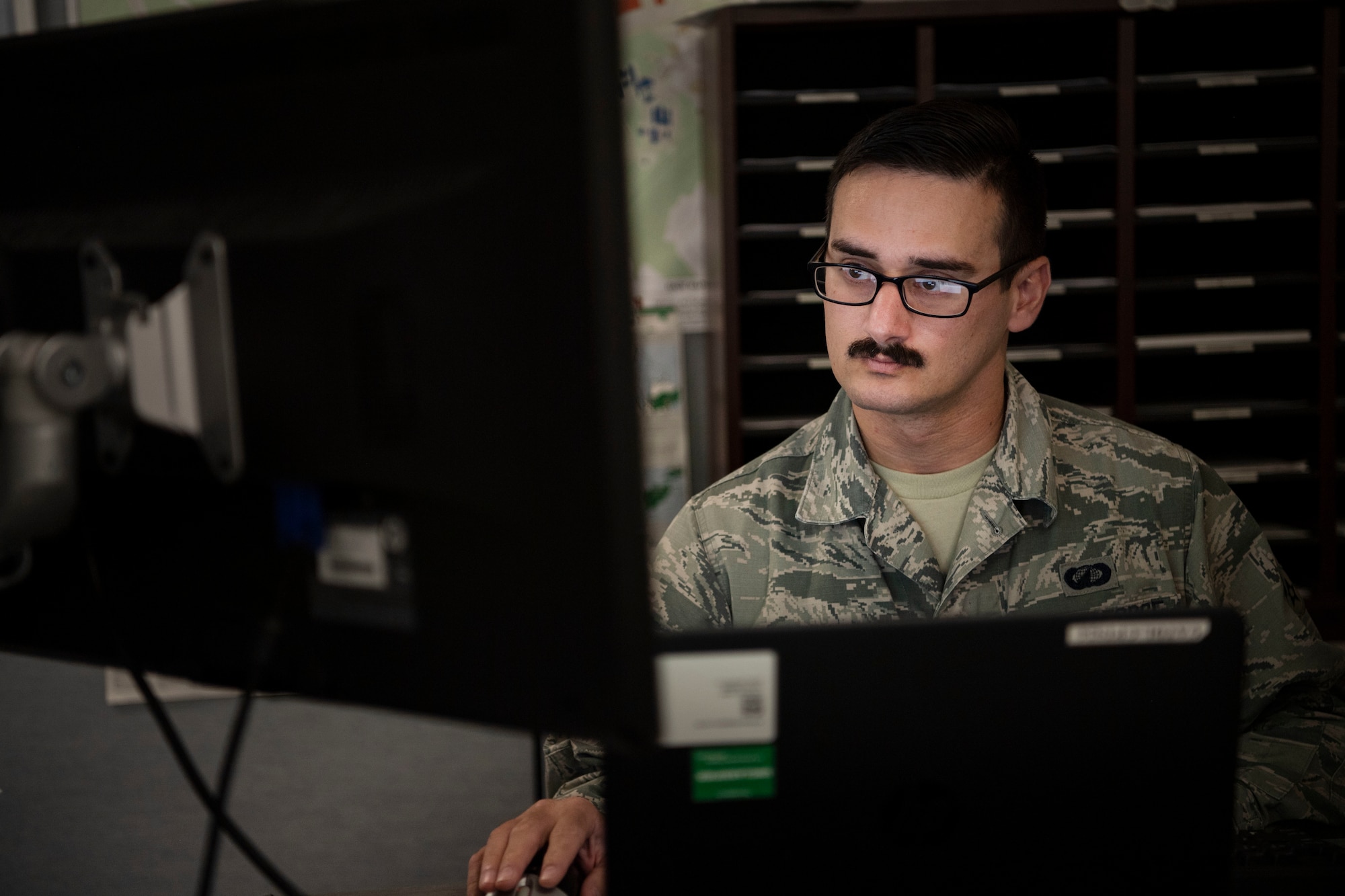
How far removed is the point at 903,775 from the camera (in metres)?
0.53

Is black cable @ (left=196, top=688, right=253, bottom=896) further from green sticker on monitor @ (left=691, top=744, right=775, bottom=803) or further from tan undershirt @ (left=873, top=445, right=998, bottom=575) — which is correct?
tan undershirt @ (left=873, top=445, right=998, bottom=575)

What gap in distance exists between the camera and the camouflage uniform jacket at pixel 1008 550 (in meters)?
1.27

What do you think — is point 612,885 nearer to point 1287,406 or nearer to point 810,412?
point 810,412

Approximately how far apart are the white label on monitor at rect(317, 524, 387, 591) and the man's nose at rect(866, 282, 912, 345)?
96cm

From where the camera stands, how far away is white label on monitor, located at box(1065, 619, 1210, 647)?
20.4 inches

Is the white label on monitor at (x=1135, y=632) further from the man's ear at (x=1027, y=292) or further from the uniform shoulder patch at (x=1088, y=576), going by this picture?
the man's ear at (x=1027, y=292)

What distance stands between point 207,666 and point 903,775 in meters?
0.37

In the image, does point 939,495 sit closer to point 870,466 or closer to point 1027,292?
point 870,466

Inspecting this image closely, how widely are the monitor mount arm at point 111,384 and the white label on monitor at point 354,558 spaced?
0.22 ft

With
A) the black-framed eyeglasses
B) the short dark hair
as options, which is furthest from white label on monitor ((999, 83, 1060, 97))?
the black-framed eyeglasses

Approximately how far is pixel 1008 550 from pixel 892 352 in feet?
0.98

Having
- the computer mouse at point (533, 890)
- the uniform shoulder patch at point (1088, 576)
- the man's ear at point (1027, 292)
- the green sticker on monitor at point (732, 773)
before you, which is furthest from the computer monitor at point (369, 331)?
the man's ear at point (1027, 292)

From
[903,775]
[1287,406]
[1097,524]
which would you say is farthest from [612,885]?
[1287,406]

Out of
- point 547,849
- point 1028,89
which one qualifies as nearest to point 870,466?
point 547,849
